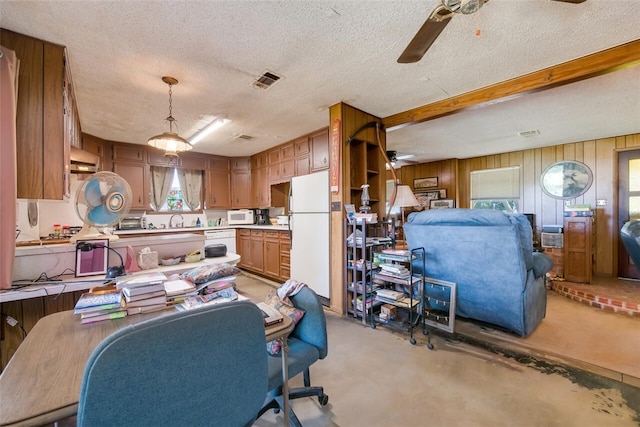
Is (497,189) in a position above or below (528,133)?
below

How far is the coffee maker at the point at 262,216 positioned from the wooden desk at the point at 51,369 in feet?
15.5

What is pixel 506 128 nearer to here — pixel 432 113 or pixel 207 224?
pixel 432 113

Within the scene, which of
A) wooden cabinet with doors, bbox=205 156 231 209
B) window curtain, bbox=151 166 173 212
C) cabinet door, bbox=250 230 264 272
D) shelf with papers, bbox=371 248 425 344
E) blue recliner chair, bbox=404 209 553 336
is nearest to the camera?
blue recliner chair, bbox=404 209 553 336

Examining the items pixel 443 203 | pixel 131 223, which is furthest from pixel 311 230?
pixel 443 203

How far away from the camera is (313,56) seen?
221 cm

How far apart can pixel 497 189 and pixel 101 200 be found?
671 centimetres

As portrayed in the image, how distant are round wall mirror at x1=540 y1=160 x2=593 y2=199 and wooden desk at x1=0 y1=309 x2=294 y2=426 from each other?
6069mm

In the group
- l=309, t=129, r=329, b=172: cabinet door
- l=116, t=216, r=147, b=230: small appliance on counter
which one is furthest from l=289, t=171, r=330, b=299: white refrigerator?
l=116, t=216, r=147, b=230: small appliance on counter

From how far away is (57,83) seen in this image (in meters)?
2.06

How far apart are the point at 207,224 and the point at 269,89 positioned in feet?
12.9

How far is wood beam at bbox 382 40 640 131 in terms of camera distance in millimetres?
2082

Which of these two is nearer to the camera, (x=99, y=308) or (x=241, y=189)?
(x=99, y=308)

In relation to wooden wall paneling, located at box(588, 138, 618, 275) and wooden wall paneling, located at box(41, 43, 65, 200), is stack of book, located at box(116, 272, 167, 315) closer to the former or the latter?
wooden wall paneling, located at box(41, 43, 65, 200)

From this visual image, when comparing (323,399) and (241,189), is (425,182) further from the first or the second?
(323,399)
